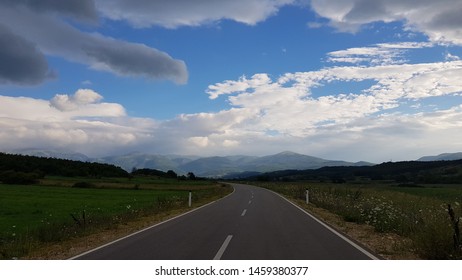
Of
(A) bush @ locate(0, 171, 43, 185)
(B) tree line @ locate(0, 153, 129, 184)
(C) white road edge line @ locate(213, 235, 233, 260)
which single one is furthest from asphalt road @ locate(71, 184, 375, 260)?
(B) tree line @ locate(0, 153, 129, 184)

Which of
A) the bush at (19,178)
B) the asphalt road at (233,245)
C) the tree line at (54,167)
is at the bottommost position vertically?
the asphalt road at (233,245)

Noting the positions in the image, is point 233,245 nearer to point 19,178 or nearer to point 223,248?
point 223,248

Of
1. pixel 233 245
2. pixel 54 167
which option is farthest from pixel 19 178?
pixel 233 245

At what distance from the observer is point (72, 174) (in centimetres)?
12094

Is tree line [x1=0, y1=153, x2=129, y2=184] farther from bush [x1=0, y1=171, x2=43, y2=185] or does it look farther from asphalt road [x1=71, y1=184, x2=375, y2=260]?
asphalt road [x1=71, y1=184, x2=375, y2=260]

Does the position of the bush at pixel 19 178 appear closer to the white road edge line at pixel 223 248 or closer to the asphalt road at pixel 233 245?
the asphalt road at pixel 233 245

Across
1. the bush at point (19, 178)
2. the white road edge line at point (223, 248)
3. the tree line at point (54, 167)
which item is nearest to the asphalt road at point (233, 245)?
the white road edge line at point (223, 248)

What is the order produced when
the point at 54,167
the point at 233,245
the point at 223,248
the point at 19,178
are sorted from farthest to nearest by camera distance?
the point at 54,167
the point at 19,178
the point at 233,245
the point at 223,248

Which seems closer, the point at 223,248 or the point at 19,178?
the point at 223,248

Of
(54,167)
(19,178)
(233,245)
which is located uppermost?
(54,167)

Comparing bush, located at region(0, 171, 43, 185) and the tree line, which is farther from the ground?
the tree line

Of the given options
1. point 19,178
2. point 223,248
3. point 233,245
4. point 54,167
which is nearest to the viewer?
point 223,248

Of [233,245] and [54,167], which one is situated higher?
[54,167]
